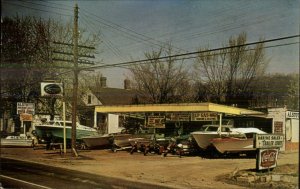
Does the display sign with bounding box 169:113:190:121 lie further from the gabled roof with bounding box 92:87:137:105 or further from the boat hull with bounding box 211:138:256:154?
the gabled roof with bounding box 92:87:137:105

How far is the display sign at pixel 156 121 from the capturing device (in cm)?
2683

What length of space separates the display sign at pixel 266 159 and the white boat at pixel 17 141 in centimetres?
1833

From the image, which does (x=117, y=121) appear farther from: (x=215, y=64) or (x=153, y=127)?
(x=215, y=64)

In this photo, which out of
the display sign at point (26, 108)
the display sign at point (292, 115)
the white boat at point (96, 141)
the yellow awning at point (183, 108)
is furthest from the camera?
the white boat at point (96, 141)

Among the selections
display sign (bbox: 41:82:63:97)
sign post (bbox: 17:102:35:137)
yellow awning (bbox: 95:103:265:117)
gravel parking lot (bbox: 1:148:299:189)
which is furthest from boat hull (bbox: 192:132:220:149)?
sign post (bbox: 17:102:35:137)

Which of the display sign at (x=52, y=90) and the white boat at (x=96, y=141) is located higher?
the display sign at (x=52, y=90)

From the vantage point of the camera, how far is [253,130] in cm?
1653

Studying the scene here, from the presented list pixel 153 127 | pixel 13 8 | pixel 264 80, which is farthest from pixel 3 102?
pixel 264 80

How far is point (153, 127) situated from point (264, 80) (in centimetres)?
1227

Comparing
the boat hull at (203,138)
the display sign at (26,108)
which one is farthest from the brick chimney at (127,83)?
the boat hull at (203,138)

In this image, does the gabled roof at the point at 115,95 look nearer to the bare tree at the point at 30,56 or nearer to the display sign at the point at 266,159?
the bare tree at the point at 30,56

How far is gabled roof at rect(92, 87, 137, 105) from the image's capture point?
3519 centimetres

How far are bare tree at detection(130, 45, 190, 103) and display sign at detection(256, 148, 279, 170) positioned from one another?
44.3ft

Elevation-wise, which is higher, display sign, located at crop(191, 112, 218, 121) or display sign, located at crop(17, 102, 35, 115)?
display sign, located at crop(17, 102, 35, 115)
